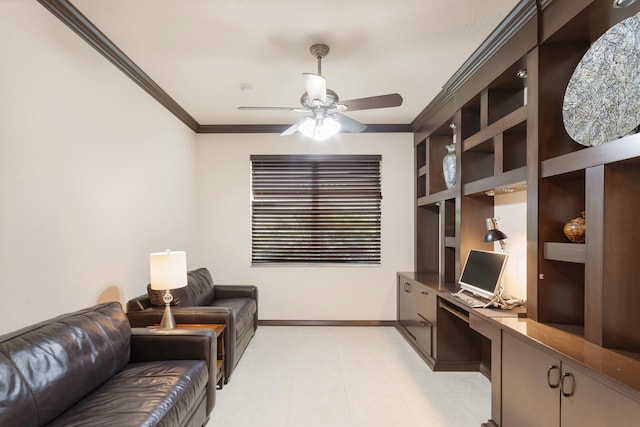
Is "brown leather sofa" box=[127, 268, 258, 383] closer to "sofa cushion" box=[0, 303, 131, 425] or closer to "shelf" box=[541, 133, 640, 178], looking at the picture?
"sofa cushion" box=[0, 303, 131, 425]

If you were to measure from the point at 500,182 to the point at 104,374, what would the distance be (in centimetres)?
294

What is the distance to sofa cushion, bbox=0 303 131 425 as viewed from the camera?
1.39 metres

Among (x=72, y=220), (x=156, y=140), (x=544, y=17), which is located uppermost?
(x=544, y=17)

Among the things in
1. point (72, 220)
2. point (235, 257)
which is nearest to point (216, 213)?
point (235, 257)

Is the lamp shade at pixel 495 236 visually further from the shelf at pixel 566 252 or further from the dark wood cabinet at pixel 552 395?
the dark wood cabinet at pixel 552 395

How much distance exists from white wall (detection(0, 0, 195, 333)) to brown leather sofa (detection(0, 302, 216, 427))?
35 centimetres

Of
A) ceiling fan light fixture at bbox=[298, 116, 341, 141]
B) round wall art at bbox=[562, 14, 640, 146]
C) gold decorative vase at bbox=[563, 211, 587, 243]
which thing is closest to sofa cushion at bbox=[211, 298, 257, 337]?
ceiling fan light fixture at bbox=[298, 116, 341, 141]

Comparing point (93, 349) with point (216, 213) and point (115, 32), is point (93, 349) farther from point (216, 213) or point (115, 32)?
point (216, 213)

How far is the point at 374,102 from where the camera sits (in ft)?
8.42

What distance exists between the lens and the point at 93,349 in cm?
182

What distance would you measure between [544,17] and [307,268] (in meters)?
3.64

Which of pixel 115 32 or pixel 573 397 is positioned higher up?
pixel 115 32

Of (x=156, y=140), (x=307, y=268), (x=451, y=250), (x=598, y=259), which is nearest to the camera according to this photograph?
(x=598, y=259)

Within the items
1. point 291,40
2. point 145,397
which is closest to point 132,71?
point 291,40
